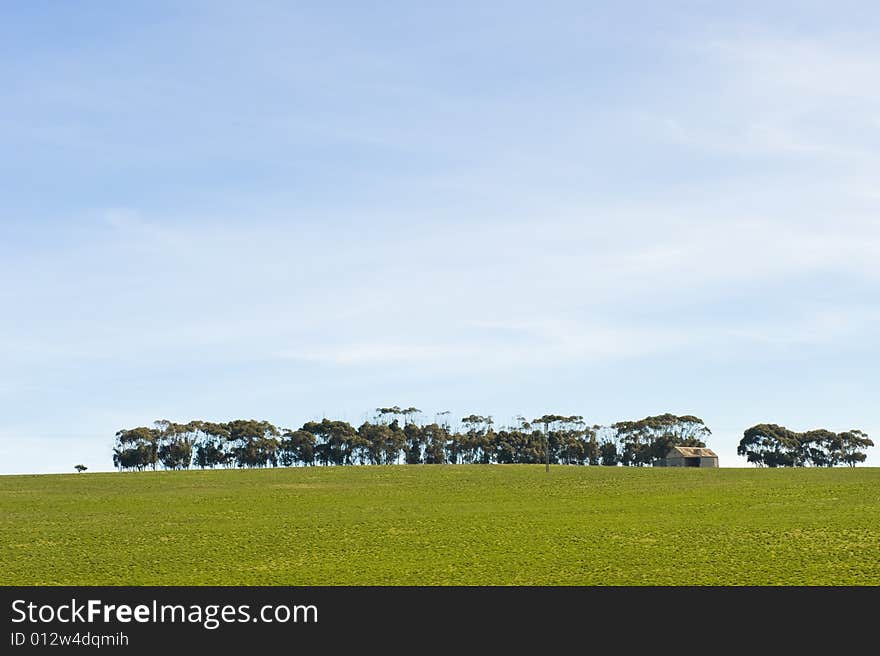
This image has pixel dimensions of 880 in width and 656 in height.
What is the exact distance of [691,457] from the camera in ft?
420

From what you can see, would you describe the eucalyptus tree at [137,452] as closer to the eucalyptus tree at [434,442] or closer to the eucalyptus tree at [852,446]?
the eucalyptus tree at [434,442]

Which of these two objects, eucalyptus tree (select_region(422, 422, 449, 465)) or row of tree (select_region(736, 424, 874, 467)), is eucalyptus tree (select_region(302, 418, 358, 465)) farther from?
row of tree (select_region(736, 424, 874, 467))

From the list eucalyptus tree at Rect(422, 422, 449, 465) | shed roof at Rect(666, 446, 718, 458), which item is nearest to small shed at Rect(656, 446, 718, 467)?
shed roof at Rect(666, 446, 718, 458)

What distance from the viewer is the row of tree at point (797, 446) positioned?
529 ft

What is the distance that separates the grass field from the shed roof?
155 feet

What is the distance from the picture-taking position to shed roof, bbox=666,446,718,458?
12856 cm

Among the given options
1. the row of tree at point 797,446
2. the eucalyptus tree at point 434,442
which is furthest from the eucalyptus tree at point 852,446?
the eucalyptus tree at point 434,442

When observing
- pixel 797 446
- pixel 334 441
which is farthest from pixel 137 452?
pixel 797 446

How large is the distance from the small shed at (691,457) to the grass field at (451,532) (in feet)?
154
